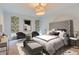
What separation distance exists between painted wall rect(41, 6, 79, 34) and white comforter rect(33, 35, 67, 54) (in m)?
0.18

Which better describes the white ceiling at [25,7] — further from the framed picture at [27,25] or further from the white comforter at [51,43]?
the white comforter at [51,43]

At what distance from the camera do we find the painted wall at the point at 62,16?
6.68 ft

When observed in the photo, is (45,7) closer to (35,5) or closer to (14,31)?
(35,5)

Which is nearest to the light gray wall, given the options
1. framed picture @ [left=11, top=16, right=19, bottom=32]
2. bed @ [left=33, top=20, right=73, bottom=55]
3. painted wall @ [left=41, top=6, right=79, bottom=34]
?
framed picture @ [left=11, top=16, right=19, bottom=32]

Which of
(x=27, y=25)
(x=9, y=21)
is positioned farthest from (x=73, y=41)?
(x=9, y=21)

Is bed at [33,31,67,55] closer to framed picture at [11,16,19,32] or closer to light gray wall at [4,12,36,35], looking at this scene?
light gray wall at [4,12,36,35]

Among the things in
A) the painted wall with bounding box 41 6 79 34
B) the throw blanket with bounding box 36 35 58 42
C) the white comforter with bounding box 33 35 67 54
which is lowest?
the white comforter with bounding box 33 35 67 54

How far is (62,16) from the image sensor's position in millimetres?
2090

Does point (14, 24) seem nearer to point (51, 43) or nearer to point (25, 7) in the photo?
point (25, 7)

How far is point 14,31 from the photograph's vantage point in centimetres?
209

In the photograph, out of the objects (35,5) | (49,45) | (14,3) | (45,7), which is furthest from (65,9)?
(14,3)

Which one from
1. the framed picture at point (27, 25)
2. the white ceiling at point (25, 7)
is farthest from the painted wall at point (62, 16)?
the framed picture at point (27, 25)

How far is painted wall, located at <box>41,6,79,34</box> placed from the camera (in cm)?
204

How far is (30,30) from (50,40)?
47cm
